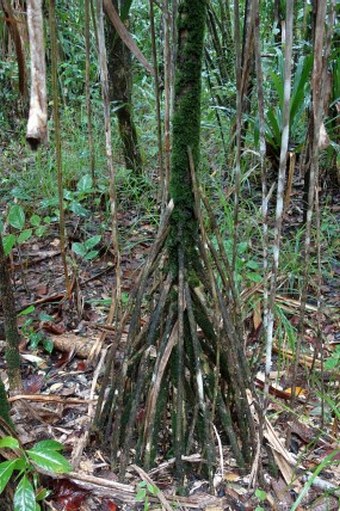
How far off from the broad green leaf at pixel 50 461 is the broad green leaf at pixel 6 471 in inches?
2.0

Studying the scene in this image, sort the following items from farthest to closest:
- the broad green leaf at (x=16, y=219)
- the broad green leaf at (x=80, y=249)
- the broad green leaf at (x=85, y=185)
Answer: the broad green leaf at (x=85, y=185) < the broad green leaf at (x=80, y=249) < the broad green leaf at (x=16, y=219)

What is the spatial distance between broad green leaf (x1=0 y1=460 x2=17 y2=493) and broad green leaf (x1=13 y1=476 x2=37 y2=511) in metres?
0.03

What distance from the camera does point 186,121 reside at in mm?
1208

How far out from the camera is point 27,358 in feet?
5.86

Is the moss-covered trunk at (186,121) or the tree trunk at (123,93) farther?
the tree trunk at (123,93)

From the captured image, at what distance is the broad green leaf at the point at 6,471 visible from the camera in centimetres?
100

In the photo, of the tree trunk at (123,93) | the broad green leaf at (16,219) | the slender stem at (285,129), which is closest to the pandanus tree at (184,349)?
the slender stem at (285,129)

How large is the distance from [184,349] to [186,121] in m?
0.55

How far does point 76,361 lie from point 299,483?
32.3 inches

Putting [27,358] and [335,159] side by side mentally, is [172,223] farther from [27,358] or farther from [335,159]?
[335,159]

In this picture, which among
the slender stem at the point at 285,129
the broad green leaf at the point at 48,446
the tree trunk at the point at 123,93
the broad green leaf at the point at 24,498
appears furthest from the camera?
the tree trunk at the point at 123,93

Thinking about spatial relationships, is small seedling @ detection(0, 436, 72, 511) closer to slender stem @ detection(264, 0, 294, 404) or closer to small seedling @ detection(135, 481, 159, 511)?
small seedling @ detection(135, 481, 159, 511)

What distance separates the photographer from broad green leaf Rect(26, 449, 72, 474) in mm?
1075

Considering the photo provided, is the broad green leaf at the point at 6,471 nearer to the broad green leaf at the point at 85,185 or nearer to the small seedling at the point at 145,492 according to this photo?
the small seedling at the point at 145,492
